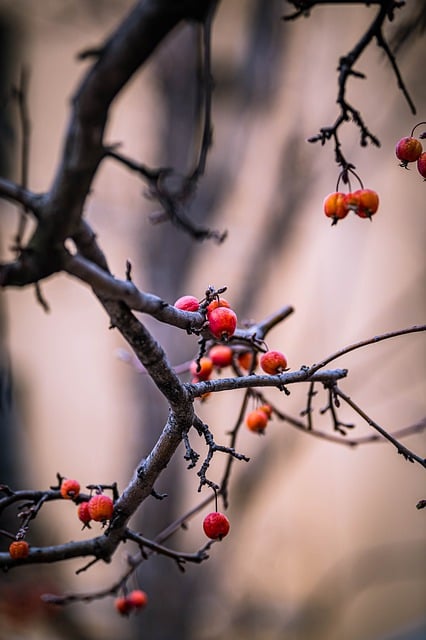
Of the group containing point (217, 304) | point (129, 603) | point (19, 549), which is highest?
point (217, 304)

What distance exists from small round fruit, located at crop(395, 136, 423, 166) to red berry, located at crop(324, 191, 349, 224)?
0.38ft

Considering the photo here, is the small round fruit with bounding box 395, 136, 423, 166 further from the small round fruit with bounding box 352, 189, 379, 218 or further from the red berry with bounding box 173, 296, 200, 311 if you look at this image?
the red berry with bounding box 173, 296, 200, 311

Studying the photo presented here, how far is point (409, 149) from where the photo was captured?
3.03ft

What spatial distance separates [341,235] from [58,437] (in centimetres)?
255

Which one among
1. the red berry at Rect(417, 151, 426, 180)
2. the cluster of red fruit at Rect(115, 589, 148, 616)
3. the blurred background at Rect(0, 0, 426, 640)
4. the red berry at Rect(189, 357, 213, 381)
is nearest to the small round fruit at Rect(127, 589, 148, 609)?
the cluster of red fruit at Rect(115, 589, 148, 616)

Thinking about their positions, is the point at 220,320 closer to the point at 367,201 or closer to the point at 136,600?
the point at 367,201

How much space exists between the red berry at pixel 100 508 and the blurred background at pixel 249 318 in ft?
6.34

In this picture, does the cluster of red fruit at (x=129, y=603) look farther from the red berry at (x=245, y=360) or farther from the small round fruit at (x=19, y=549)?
the red berry at (x=245, y=360)

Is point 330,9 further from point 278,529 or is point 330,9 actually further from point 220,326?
point 278,529

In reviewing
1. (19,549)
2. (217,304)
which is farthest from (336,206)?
(19,549)

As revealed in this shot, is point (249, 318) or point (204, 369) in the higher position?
point (249, 318)

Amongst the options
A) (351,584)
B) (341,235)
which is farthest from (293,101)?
(351,584)

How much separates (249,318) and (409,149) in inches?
72.3

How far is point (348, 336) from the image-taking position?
3900 millimetres
